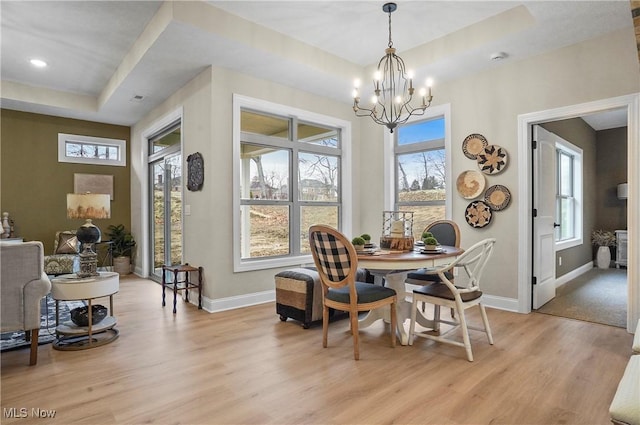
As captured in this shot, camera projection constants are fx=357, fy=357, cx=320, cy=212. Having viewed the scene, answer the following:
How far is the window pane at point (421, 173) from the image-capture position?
185 inches

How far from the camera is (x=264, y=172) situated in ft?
15.1

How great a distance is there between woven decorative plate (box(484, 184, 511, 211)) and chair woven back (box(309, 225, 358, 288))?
227 centimetres

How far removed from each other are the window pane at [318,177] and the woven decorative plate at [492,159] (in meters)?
2.05

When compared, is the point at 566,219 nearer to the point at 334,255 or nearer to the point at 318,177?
the point at 318,177

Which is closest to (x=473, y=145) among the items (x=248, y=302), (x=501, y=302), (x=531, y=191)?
(x=531, y=191)

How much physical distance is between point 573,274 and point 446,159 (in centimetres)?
336

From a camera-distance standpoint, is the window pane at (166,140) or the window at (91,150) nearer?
the window pane at (166,140)

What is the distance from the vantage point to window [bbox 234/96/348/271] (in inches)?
172

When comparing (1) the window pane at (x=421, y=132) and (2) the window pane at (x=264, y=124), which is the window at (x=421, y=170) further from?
(2) the window pane at (x=264, y=124)

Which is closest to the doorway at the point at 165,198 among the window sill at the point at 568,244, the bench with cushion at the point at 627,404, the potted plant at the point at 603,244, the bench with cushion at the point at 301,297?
the bench with cushion at the point at 301,297

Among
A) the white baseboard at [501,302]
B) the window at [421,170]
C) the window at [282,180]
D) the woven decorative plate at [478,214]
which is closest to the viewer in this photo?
the white baseboard at [501,302]

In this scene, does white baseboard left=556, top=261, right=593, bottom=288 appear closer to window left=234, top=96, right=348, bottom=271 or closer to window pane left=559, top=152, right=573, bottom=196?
window pane left=559, top=152, right=573, bottom=196

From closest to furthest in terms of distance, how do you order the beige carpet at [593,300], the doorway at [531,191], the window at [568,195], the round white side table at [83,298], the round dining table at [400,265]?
the round dining table at [400,265] < the round white side table at [83,298] < the doorway at [531,191] < the beige carpet at [593,300] < the window at [568,195]

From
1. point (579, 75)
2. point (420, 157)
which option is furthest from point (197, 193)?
point (579, 75)
